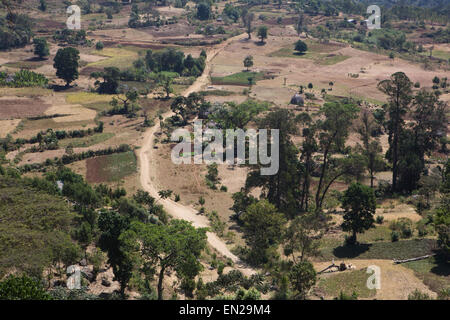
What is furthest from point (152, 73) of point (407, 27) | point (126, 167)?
point (407, 27)

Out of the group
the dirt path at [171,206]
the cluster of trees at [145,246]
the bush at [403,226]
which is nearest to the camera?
the cluster of trees at [145,246]

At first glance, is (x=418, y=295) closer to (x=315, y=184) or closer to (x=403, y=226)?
(x=403, y=226)

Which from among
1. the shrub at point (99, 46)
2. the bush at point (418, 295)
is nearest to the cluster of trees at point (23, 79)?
the shrub at point (99, 46)

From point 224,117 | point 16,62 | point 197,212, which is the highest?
point 16,62

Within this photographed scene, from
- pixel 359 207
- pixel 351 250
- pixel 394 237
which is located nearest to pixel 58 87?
pixel 359 207

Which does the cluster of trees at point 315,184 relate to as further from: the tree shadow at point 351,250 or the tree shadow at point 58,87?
the tree shadow at point 58,87

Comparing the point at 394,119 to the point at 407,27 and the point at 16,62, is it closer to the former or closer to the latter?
the point at 16,62
